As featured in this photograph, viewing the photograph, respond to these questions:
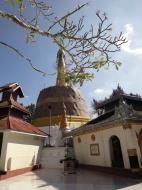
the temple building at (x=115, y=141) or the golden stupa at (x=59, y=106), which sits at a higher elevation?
the golden stupa at (x=59, y=106)

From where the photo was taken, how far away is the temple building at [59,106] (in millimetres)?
25625

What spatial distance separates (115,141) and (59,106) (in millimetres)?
15335

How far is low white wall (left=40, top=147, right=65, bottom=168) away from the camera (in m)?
15.8

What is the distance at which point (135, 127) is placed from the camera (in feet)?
35.2

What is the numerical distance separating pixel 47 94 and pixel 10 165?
713 inches

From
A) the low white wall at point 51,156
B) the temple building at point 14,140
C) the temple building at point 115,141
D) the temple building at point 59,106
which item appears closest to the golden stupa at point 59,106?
the temple building at point 59,106

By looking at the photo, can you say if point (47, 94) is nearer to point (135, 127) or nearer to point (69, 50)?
point (135, 127)

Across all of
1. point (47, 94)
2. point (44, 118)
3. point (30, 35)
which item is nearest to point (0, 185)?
point (30, 35)

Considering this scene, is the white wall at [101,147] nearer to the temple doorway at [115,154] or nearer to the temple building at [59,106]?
the temple doorway at [115,154]

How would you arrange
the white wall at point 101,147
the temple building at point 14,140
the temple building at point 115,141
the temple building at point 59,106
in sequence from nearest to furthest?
the temple building at point 115,141, the white wall at point 101,147, the temple building at point 14,140, the temple building at point 59,106

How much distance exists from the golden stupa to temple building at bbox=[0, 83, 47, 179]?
862cm

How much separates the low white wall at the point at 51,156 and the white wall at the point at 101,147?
1484 millimetres

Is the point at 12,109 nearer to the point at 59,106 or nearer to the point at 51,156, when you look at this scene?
the point at 51,156

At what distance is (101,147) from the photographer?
12.8 metres
